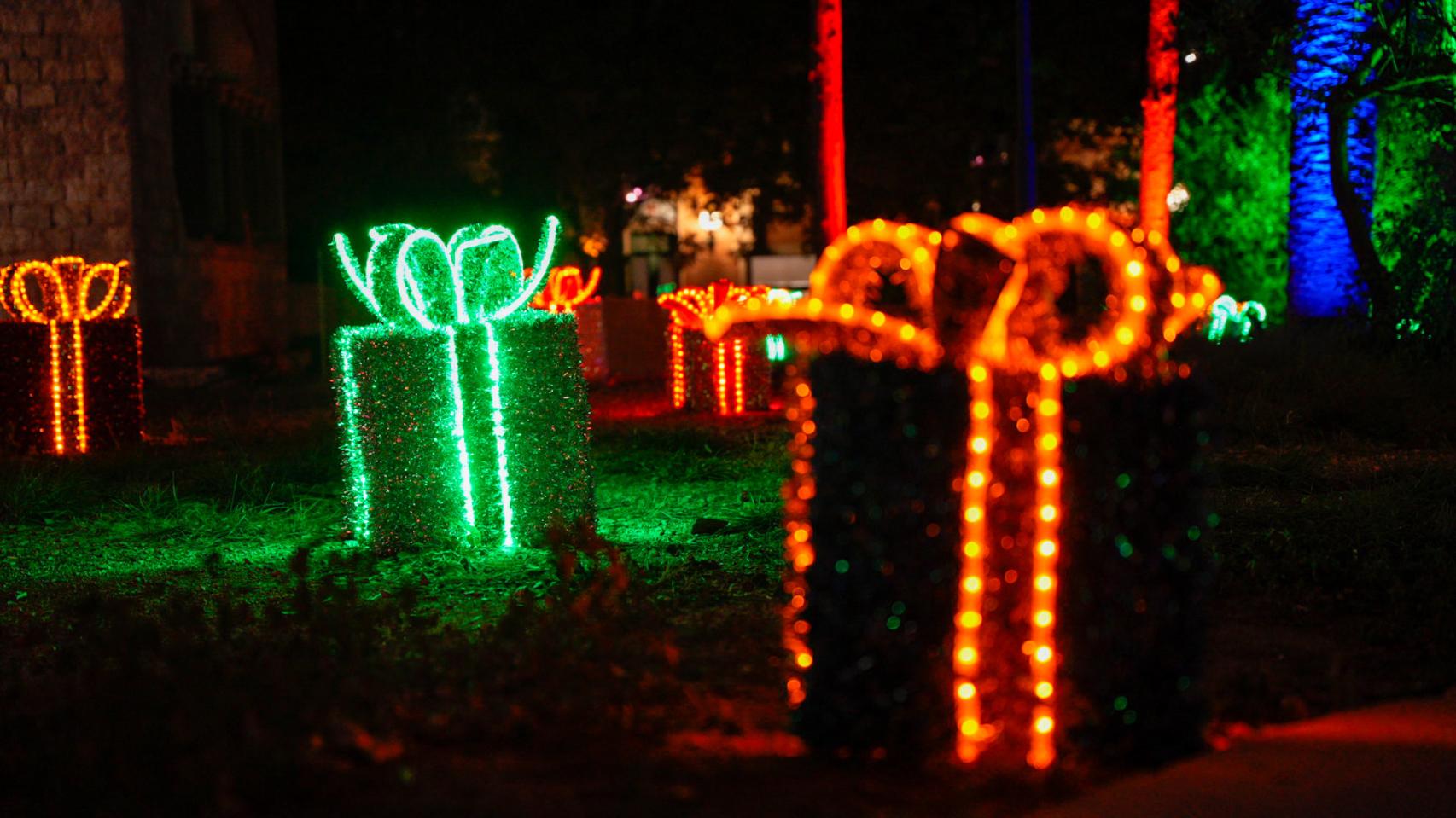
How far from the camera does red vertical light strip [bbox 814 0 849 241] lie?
624 inches

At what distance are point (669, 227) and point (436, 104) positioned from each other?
23.8 feet

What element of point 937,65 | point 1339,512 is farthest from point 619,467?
point 937,65

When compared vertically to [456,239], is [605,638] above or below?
below

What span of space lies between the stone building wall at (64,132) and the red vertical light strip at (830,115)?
31.2 feet

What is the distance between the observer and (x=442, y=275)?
25.8 ft

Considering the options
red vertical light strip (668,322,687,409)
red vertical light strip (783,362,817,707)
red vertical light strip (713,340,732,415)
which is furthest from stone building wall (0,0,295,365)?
red vertical light strip (783,362,817,707)

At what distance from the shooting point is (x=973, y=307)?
4.10m

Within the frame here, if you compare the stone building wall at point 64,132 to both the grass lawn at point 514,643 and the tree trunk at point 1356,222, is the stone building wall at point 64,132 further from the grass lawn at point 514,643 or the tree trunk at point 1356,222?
the tree trunk at point 1356,222

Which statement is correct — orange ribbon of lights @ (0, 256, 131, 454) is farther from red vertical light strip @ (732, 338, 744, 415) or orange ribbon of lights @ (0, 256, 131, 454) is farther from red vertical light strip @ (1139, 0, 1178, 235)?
red vertical light strip @ (1139, 0, 1178, 235)

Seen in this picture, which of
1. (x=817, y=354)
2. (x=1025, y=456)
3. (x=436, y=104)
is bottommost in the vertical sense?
(x=1025, y=456)

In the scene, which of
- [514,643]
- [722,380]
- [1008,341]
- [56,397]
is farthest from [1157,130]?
[1008,341]

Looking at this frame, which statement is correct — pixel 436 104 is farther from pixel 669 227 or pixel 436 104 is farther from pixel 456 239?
pixel 456 239

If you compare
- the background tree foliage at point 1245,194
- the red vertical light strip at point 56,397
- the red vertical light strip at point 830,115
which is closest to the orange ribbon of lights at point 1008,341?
the red vertical light strip at point 56,397

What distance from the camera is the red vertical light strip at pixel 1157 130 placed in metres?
16.4
